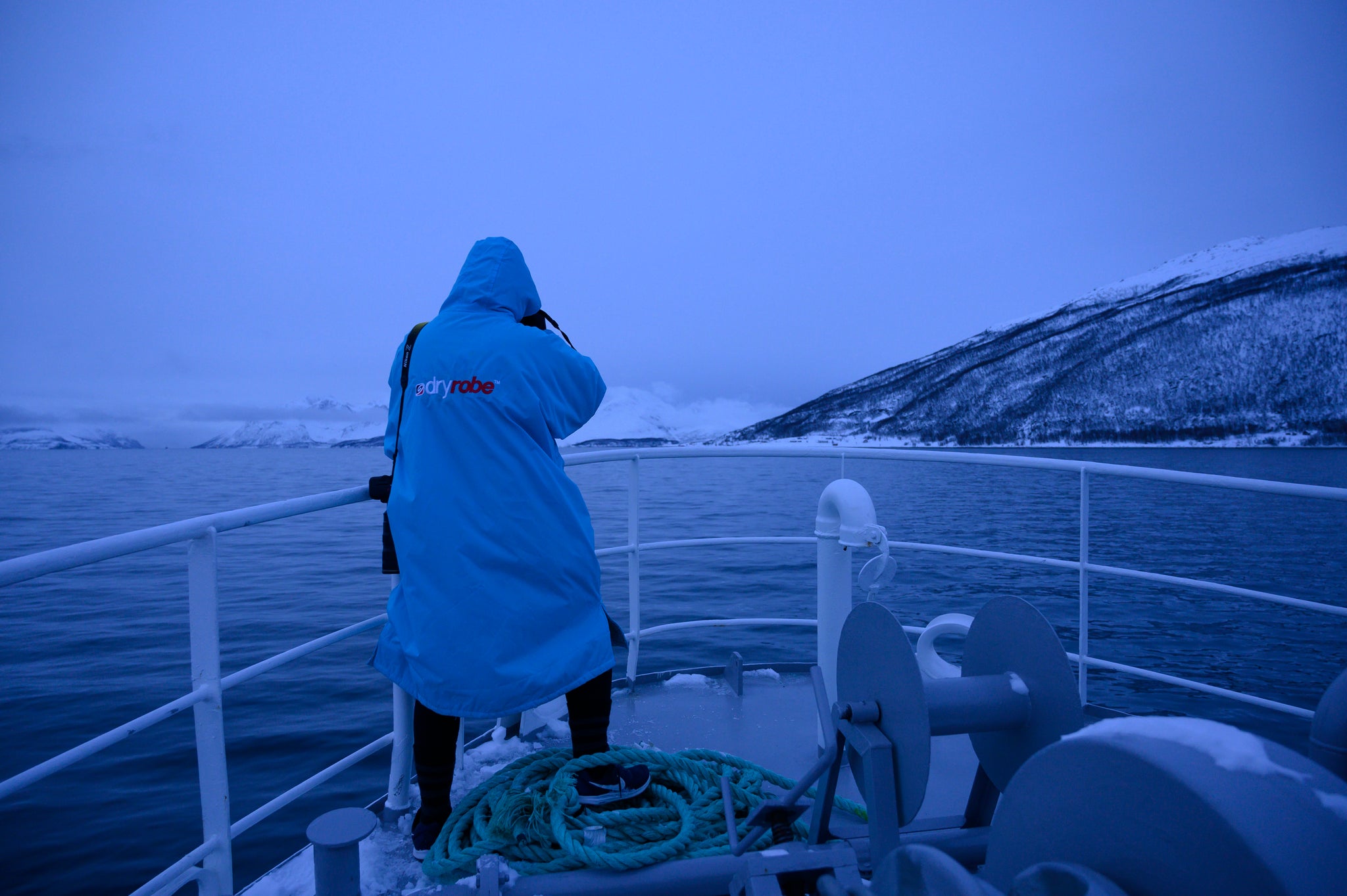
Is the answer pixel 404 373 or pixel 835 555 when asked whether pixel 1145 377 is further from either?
pixel 404 373

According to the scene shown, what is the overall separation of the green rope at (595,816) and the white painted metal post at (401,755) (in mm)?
214

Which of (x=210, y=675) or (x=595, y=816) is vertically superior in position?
(x=210, y=675)

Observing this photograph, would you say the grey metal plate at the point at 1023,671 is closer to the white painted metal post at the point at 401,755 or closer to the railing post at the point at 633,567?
the white painted metal post at the point at 401,755

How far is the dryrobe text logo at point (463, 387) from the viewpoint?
148cm

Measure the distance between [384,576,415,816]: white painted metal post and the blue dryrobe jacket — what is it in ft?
1.07

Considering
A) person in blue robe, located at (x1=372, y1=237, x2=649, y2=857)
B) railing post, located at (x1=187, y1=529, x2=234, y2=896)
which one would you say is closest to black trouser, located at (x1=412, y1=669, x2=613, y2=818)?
person in blue robe, located at (x1=372, y1=237, x2=649, y2=857)

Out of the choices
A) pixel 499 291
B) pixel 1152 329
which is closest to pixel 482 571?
pixel 499 291

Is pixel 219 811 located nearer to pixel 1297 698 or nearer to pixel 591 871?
pixel 591 871

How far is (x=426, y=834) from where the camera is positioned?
166 cm

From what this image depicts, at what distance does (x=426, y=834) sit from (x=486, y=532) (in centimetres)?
78

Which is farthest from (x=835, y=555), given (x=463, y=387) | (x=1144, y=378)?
(x=1144, y=378)

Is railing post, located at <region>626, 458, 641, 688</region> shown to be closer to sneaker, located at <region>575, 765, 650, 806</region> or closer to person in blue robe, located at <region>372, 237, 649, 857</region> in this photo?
sneaker, located at <region>575, 765, 650, 806</region>

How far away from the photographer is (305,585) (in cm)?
876

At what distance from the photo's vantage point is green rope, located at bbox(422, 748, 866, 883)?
1472 mm
